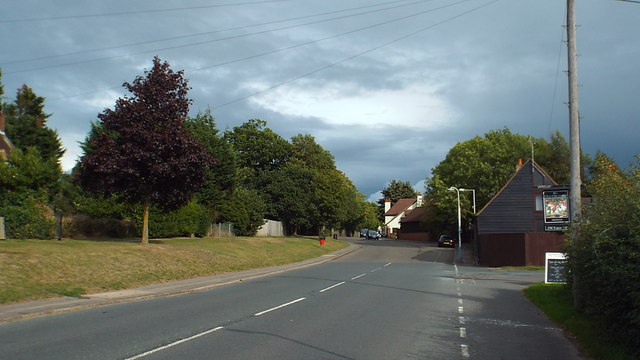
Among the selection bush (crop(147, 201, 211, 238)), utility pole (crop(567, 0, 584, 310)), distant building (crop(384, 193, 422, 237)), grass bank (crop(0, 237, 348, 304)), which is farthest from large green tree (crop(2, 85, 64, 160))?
distant building (crop(384, 193, 422, 237))

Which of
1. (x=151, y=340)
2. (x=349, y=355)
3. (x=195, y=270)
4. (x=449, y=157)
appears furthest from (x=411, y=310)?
(x=449, y=157)

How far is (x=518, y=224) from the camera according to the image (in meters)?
41.9

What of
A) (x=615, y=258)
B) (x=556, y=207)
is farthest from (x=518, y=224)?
(x=615, y=258)

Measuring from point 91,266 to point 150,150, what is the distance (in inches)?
293

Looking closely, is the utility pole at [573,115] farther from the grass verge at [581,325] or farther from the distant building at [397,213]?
the distant building at [397,213]

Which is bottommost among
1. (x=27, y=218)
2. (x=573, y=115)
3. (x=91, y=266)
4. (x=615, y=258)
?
(x=91, y=266)

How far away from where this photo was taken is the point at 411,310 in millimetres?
13977

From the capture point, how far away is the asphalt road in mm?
8695

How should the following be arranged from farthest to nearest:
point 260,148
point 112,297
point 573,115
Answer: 1. point 260,148
2. point 112,297
3. point 573,115

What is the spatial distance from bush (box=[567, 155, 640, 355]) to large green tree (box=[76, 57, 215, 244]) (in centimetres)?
1939

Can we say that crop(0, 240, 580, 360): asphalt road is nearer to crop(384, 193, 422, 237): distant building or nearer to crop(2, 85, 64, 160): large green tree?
crop(2, 85, 64, 160): large green tree

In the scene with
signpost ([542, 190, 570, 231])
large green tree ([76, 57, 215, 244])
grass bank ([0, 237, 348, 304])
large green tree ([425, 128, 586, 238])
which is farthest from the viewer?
large green tree ([425, 128, 586, 238])

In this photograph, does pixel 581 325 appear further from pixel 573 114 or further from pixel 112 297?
pixel 112 297

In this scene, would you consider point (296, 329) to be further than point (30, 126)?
No
